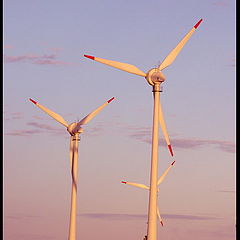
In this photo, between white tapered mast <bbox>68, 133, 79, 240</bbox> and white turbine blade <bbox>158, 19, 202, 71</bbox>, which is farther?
white tapered mast <bbox>68, 133, 79, 240</bbox>

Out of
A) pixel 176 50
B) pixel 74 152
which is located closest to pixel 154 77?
Result: pixel 176 50

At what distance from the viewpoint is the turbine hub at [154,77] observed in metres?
122

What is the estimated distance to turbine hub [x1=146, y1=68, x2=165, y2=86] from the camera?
12219cm

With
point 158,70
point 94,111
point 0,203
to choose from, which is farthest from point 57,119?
point 0,203

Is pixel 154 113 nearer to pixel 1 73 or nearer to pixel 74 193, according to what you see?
pixel 74 193

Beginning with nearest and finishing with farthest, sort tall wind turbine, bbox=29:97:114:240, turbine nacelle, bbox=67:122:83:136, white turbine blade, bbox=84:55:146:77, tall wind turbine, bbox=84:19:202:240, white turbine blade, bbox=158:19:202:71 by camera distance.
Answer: white turbine blade, bbox=84:55:146:77 < tall wind turbine, bbox=84:19:202:240 < white turbine blade, bbox=158:19:202:71 < tall wind turbine, bbox=29:97:114:240 < turbine nacelle, bbox=67:122:83:136

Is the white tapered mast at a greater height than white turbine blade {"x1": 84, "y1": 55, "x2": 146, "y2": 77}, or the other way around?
white turbine blade {"x1": 84, "y1": 55, "x2": 146, "y2": 77}

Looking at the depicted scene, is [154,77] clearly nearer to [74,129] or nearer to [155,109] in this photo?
[155,109]

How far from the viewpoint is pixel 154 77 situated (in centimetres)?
12250

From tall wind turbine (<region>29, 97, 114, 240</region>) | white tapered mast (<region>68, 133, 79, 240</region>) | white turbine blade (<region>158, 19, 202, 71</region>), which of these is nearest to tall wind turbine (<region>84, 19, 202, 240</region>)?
white turbine blade (<region>158, 19, 202, 71</region>)

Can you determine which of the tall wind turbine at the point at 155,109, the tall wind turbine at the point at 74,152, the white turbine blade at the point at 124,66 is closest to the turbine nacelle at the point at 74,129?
the tall wind turbine at the point at 74,152

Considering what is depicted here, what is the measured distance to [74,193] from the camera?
5625 inches

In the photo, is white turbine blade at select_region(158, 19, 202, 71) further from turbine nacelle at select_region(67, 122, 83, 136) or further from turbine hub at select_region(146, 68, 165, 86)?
turbine nacelle at select_region(67, 122, 83, 136)

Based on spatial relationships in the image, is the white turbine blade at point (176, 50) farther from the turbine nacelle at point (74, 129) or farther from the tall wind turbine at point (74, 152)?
the turbine nacelle at point (74, 129)
